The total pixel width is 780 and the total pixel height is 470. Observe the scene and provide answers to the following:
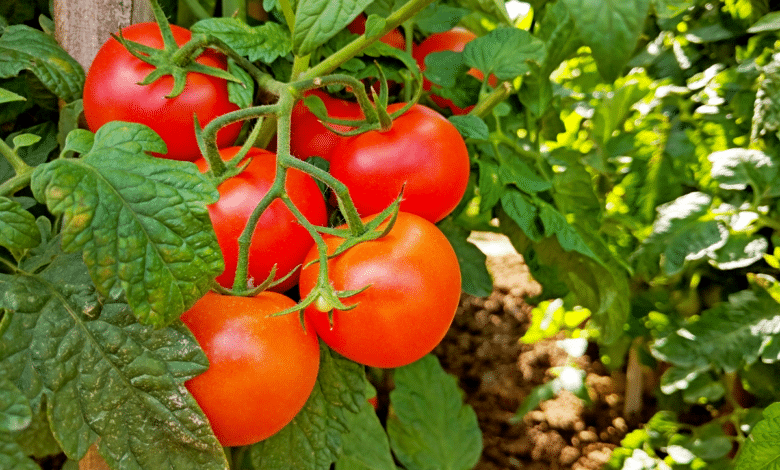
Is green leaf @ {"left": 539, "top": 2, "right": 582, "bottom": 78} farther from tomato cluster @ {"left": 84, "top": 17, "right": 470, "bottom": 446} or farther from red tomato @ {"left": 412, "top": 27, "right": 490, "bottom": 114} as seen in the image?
tomato cluster @ {"left": 84, "top": 17, "right": 470, "bottom": 446}

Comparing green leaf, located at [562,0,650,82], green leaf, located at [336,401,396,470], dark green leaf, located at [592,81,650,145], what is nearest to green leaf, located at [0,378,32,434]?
green leaf, located at [562,0,650,82]

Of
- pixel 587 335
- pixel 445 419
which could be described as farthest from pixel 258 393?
pixel 587 335

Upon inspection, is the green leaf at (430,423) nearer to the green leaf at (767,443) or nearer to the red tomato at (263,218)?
the green leaf at (767,443)

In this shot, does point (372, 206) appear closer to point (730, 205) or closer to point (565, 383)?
point (730, 205)

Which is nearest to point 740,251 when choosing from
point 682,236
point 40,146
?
point 682,236

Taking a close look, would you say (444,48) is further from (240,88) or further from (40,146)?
(40,146)
